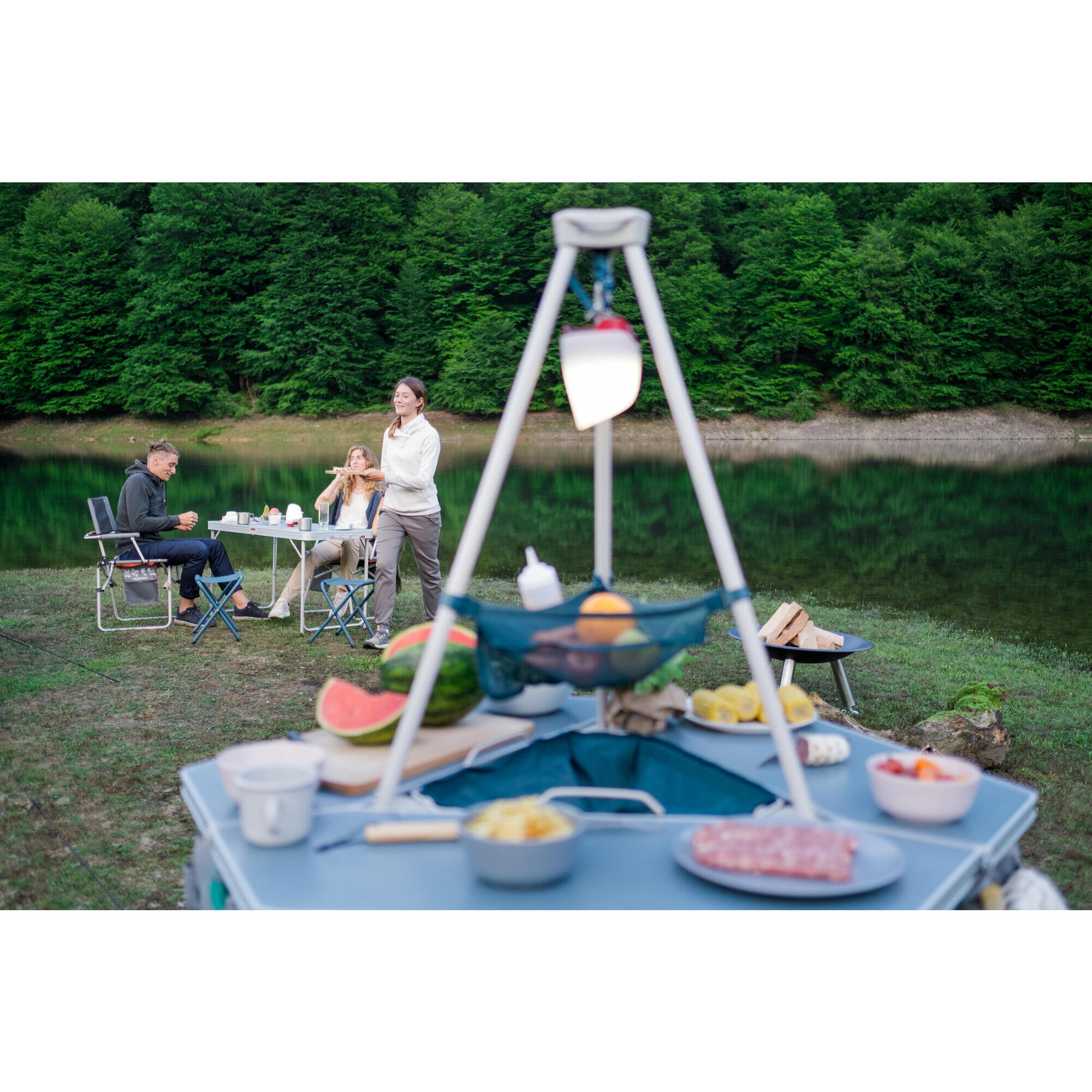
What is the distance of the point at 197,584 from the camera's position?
815 centimetres

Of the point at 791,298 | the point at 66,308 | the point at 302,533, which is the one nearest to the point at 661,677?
the point at 302,533

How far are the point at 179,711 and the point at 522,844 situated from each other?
170 inches

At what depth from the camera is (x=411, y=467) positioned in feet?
23.3

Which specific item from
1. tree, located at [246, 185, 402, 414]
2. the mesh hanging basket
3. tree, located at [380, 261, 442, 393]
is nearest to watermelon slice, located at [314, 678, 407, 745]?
the mesh hanging basket

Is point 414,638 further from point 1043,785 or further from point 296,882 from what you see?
point 1043,785

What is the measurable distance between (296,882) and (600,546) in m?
1.36

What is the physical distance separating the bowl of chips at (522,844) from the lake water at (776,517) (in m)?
7.25

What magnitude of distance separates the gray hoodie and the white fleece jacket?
1754mm

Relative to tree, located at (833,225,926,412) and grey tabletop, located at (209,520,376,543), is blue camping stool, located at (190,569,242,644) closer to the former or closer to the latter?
grey tabletop, located at (209,520,376,543)

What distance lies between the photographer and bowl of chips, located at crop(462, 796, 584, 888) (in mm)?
1827

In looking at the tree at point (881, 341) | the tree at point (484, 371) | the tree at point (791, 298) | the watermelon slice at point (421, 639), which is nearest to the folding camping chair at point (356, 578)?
the watermelon slice at point (421, 639)

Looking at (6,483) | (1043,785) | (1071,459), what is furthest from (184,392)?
(1043,785)

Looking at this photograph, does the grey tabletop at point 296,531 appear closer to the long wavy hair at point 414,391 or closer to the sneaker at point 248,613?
the sneaker at point 248,613

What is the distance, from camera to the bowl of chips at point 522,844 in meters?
1.83
